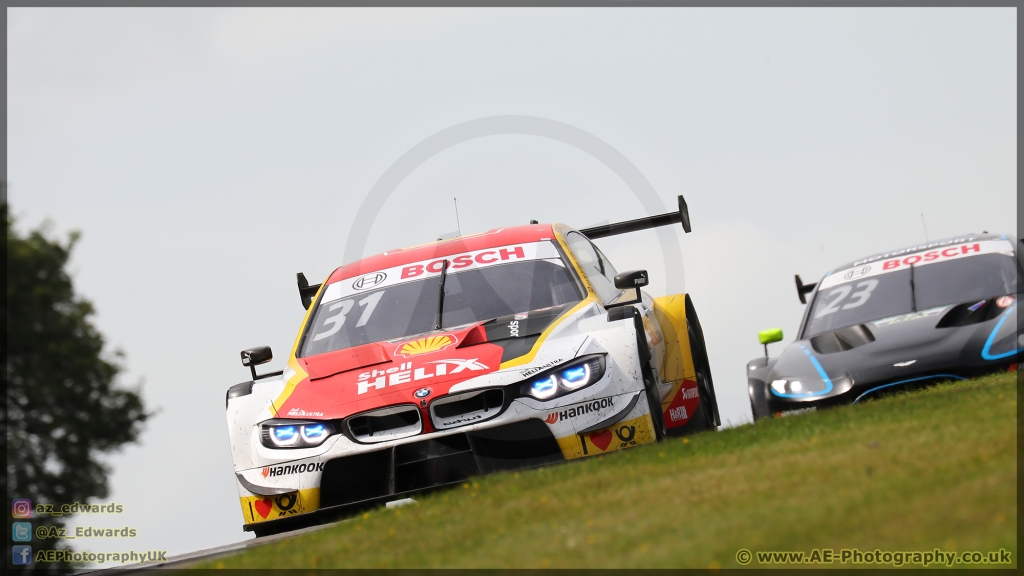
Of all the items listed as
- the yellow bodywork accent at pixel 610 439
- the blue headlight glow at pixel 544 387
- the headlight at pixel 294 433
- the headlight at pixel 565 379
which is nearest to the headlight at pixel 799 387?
the yellow bodywork accent at pixel 610 439

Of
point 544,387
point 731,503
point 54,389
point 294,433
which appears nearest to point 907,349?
point 544,387

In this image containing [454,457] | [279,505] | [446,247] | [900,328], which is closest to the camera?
[454,457]

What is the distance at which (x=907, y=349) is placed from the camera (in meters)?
9.19

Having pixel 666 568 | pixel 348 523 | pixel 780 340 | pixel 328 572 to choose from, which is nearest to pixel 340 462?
pixel 348 523

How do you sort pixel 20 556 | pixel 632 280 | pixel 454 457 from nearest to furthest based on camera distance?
pixel 454 457, pixel 20 556, pixel 632 280

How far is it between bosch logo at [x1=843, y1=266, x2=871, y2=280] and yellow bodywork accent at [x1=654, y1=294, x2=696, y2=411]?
1964 millimetres

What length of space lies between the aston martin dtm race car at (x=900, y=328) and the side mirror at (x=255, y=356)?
13.0 ft

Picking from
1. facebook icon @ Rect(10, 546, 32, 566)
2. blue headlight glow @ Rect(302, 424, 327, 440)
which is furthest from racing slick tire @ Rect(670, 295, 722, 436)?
facebook icon @ Rect(10, 546, 32, 566)

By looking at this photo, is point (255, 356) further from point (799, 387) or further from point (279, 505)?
point (799, 387)

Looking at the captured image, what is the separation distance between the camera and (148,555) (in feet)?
25.2

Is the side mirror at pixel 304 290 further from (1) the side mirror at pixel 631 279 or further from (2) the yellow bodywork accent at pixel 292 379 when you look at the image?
(1) the side mirror at pixel 631 279

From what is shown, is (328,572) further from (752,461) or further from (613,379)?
(613,379)

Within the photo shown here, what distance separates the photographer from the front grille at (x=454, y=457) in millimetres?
7484

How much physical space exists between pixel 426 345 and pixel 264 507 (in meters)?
1.51
